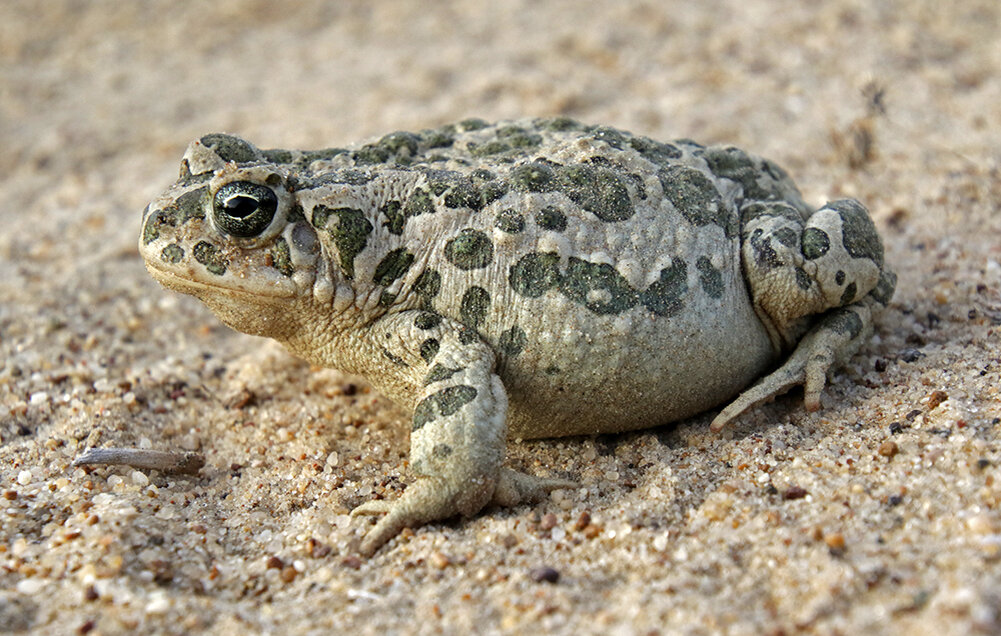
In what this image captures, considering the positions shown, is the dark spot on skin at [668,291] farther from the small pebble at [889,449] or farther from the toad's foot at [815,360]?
the small pebble at [889,449]

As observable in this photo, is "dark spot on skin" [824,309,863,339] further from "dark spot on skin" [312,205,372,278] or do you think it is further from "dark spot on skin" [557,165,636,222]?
"dark spot on skin" [312,205,372,278]

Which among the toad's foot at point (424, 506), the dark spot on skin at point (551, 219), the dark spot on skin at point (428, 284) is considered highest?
the dark spot on skin at point (551, 219)

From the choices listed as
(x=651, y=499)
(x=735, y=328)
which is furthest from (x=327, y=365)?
(x=735, y=328)

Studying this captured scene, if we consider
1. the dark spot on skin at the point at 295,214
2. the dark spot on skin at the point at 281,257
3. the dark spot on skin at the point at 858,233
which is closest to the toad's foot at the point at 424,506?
the dark spot on skin at the point at 281,257

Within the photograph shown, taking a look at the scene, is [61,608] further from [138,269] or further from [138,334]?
[138,269]

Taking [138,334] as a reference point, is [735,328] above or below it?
below

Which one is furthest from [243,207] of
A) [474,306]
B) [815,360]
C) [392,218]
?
[815,360]

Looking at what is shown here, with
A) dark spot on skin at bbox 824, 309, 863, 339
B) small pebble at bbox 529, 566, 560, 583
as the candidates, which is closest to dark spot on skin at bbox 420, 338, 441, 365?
small pebble at bbox 529, 566, 560, 583
